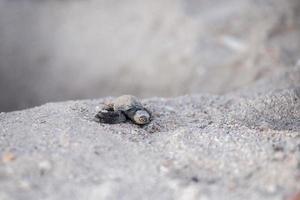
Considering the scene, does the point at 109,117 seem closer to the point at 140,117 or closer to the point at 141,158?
the point at 140,117

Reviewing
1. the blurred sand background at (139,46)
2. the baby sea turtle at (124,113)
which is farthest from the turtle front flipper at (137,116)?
the blurred sand background at (139,46)

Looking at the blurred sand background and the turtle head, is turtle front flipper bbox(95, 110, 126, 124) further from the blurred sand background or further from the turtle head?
the blurred sand background

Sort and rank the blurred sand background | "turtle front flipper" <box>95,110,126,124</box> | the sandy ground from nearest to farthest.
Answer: the sandy ground < "turtle front flipper" <box>95,110,126,124</box> < the blurred sand background

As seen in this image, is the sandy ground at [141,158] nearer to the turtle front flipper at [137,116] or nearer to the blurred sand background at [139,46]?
the turtle front flipper at [137,116]

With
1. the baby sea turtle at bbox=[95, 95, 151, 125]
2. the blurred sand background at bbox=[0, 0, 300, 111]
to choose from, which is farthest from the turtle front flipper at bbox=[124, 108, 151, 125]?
the blurred sand background at bbox=[0, 0, 300, 111]

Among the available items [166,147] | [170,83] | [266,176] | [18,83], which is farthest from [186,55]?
[266,176]

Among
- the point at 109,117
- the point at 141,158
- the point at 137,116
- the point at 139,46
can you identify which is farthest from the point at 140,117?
the point at 139,46
